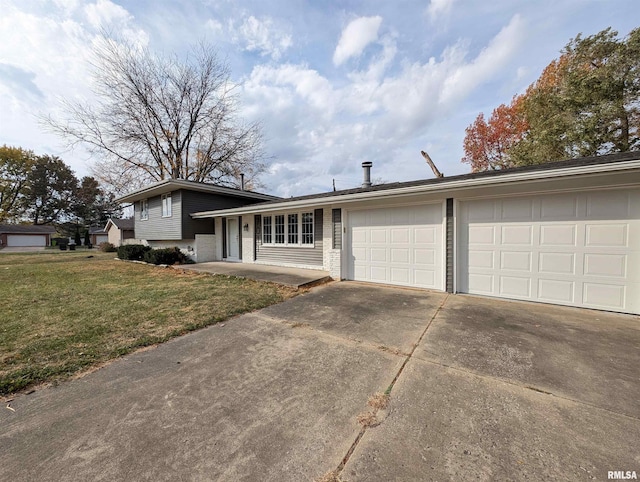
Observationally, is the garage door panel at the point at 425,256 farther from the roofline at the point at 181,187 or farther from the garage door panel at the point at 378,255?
the roofline at the point at 181,187

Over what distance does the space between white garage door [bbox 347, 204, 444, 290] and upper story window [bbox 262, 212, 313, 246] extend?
2.17m

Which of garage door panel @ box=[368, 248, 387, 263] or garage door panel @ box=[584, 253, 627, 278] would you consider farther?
garage door panel @ box=[368, 248, 387, 263]

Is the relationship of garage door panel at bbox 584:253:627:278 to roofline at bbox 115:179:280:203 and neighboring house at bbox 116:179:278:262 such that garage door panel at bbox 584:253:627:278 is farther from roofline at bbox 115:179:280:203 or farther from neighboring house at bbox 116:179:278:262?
roofline at bbox 115:179:280:203

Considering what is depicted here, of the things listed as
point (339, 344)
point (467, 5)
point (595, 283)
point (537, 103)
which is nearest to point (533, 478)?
point (339, 344)

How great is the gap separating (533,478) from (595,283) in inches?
189

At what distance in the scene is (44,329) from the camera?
394 centimetres

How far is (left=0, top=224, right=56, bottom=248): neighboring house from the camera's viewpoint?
3359 centimetres

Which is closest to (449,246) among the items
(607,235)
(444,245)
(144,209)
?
(444,245)

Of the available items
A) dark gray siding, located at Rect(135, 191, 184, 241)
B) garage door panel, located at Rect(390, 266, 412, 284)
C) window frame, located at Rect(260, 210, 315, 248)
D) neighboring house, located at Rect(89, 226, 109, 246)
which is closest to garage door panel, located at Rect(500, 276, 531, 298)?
garage door panel, located at Rect(390, 266, 412, 284)

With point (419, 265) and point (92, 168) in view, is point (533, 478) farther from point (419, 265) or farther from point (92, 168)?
point (92, 168)

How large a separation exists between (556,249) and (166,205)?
15204mm

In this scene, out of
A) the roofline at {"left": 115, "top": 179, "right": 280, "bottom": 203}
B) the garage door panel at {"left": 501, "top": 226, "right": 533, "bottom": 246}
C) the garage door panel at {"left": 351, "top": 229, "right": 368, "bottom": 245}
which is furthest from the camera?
the roofline at {"left": 115, "top": 179, "right": 280, "bottom": 203}

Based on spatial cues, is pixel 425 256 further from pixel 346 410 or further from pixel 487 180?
pixel 346 410

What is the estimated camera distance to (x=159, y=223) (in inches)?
543
